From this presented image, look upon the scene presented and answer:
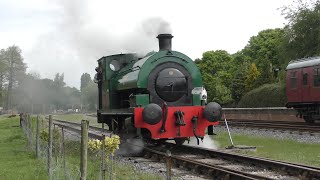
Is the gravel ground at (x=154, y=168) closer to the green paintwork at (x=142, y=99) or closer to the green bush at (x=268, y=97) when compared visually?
the green paintwork at (x=142, y=99)

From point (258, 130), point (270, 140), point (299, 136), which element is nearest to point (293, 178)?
point (270, 140)

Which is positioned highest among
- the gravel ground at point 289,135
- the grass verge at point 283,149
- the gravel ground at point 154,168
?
the gravel ground at point 289,135

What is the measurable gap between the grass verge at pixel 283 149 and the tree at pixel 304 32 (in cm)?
1937

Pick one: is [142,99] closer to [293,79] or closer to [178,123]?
[178,123]

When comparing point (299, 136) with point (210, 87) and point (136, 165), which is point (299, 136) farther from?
point (210, 87)

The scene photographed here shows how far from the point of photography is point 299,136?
18.5 meters

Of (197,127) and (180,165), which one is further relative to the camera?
(197,127)

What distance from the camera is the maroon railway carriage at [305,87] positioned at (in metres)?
22.6

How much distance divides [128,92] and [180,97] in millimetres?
2074

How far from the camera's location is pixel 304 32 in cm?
3644

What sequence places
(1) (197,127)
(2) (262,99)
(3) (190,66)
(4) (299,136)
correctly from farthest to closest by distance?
1. (2) (262,99)
2. (4) (299,136)
3. (3) (190,66)
4. (1) (197,127)

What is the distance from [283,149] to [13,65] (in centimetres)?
7168

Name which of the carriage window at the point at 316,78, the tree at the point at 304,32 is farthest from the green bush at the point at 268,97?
the carriage window at the point at 316,78

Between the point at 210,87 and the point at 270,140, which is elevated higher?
the point at 210,87
